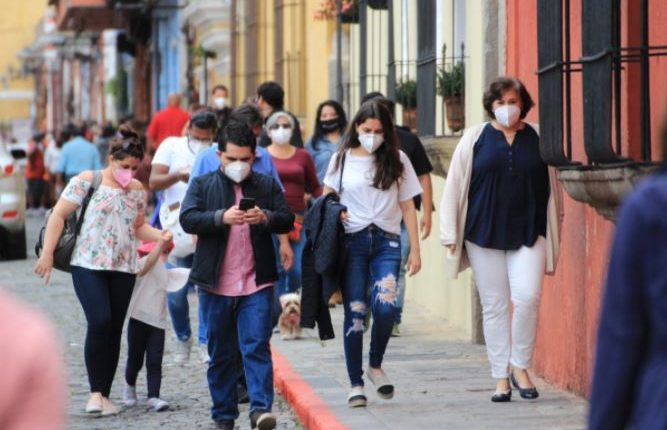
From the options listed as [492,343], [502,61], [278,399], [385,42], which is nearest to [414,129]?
[385,42]

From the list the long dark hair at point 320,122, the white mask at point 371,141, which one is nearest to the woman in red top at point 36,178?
the long dark hair at point 320,122

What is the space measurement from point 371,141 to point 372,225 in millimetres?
447

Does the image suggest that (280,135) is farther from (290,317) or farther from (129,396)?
(129,396)

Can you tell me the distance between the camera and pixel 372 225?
32.7 ft

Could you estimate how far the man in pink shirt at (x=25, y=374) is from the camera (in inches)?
108

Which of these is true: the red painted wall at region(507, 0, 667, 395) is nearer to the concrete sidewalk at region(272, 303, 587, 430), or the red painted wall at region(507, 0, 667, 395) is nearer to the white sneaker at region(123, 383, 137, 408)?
the concrete sidewalk at region(272, 303, 587, 430)

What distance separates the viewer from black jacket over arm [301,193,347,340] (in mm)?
9844

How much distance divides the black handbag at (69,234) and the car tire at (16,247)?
45.9 feet

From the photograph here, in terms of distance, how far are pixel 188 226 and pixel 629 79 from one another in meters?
2.26

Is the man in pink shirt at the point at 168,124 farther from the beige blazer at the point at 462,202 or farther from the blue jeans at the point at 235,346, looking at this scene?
the blue jeans at the point at 235,346

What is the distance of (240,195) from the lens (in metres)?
9.48

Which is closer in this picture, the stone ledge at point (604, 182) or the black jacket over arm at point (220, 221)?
the stone ledge at point (604, 182)

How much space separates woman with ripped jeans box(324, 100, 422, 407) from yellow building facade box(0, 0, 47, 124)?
8031cm

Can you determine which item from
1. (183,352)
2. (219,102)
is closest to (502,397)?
(183,352)
